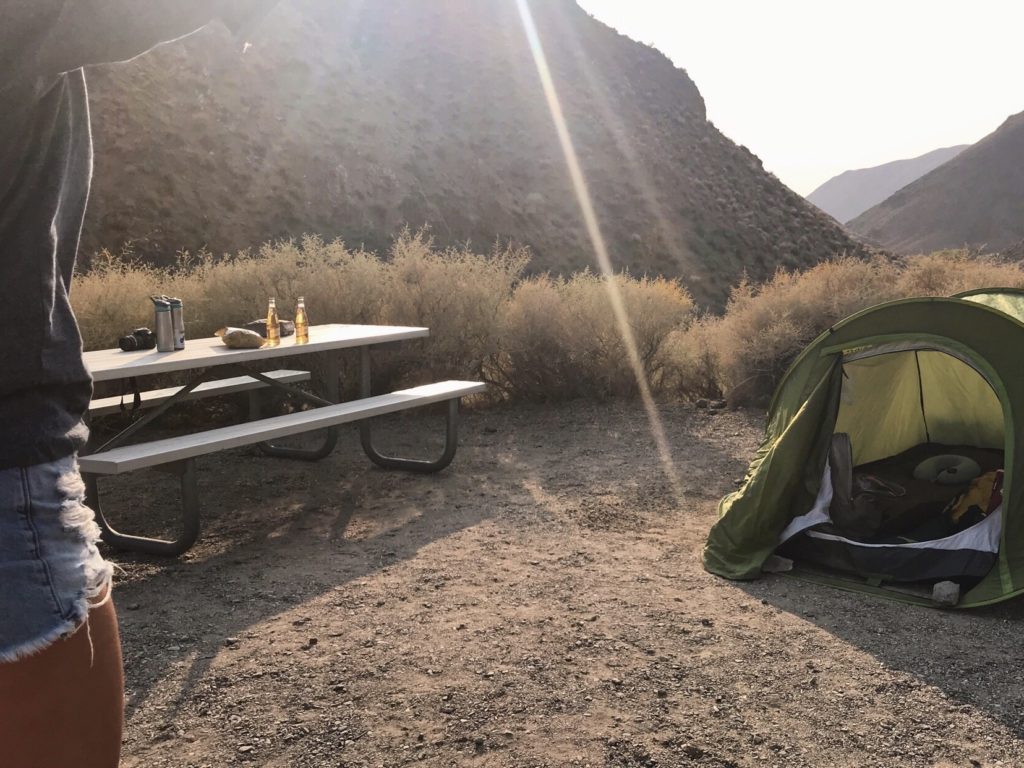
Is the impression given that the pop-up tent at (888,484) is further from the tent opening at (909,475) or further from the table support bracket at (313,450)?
the table support bracket at (313,450)

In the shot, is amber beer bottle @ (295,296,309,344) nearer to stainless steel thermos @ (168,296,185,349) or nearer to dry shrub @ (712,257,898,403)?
stainless steel thermos @ (168,296,185,349)

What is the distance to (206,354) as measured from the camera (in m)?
4.67

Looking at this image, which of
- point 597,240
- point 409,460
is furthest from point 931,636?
point 597,240

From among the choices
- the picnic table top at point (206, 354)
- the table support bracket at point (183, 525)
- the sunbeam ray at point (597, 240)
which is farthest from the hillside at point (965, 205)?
the table support bracket at point (183, 525)

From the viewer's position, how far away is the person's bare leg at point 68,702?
31.4 inches

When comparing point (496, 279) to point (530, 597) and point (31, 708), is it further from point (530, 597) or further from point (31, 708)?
point (31, 708)

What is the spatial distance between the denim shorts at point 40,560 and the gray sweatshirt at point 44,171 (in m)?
0.03

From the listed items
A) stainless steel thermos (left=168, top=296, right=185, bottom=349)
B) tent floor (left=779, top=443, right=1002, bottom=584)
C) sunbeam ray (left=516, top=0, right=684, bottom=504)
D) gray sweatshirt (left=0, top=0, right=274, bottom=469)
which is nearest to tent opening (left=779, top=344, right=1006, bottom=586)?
tent floor (left=779, top=443, right=1002, bottom=584)

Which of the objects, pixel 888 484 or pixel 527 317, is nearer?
pixel 888 484

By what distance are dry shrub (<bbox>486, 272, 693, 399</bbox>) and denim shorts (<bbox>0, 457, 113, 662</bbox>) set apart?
24.9ft

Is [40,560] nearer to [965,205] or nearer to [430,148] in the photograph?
[430,148]

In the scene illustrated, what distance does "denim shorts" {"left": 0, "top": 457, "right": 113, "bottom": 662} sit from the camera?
80cm

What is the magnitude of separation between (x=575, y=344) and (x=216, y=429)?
4176 mm

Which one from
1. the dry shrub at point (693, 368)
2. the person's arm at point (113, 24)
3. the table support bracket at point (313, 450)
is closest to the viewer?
the person's arm at point (113, 24)
